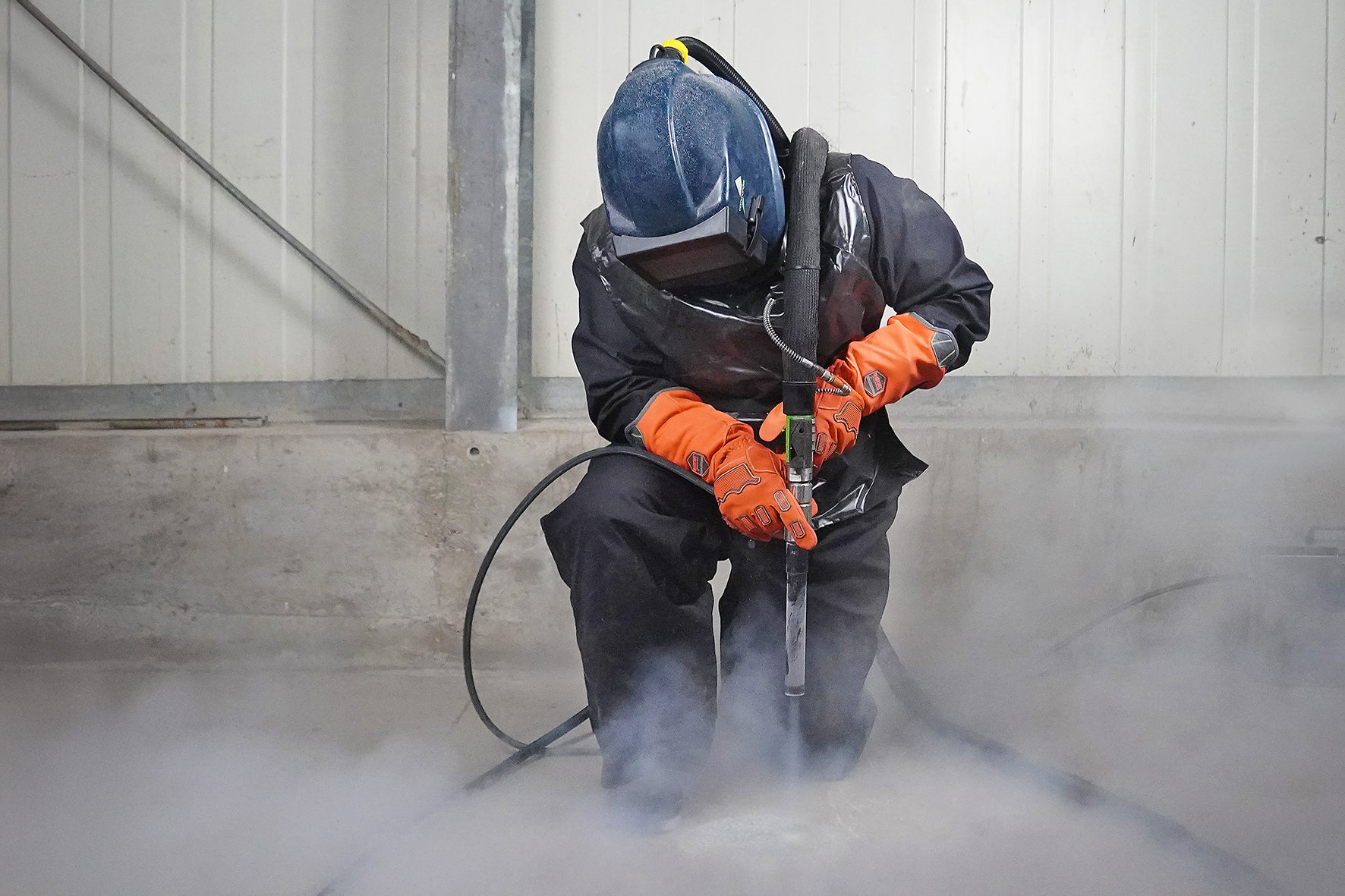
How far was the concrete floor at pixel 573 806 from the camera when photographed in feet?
3.39

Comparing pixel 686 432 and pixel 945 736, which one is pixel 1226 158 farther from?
pixel 686 432

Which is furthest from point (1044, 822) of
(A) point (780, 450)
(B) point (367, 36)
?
(B) point (367, 36)

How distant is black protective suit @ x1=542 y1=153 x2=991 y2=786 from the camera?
1184 millimetres

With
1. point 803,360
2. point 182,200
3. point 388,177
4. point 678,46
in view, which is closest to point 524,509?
point 803,360

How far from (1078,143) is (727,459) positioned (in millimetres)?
1571

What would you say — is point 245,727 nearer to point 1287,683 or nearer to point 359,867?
point 359,867

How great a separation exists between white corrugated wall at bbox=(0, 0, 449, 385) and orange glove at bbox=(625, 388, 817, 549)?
3.51 feet

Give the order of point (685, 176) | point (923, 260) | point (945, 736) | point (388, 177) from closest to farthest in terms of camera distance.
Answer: point (685, 176) < point (923, 260) < point (945, 736) < point (388, 177)

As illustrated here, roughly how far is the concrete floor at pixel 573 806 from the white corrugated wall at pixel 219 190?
90 cm

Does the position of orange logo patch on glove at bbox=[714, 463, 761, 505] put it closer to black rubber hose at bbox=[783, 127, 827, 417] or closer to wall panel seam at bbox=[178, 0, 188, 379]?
→ black rubber hose at bbox=[783, 127, 827, 417]

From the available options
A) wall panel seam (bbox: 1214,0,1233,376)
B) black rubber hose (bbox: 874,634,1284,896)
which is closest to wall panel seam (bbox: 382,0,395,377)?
black rubber hose (bbox: 874,634,1284,896)

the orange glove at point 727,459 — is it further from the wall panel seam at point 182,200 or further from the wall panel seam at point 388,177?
the wall panel seam at point 182,200

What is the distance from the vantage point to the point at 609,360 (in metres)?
1.31

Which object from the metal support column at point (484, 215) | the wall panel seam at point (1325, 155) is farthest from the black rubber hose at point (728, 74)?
the wall panel seam at point (1325, 155)
